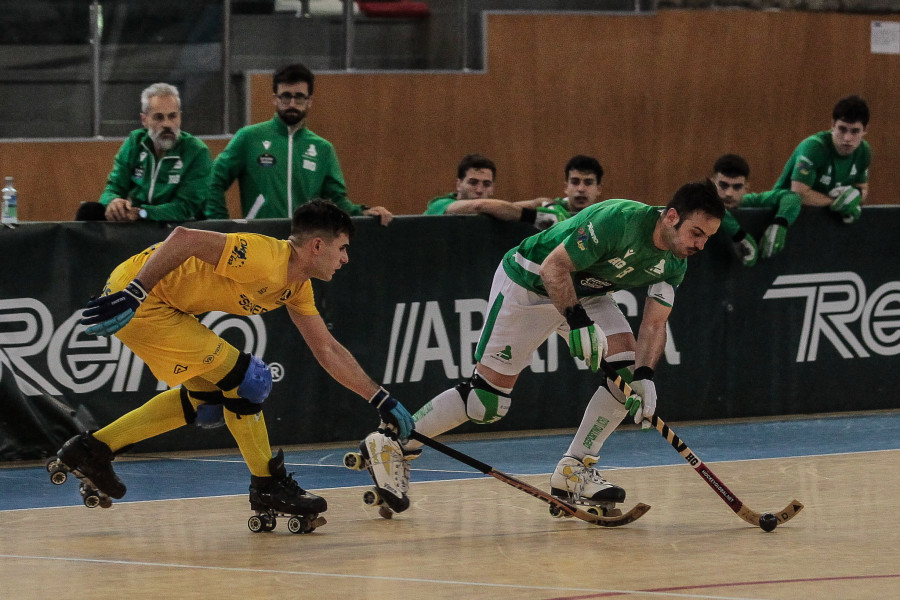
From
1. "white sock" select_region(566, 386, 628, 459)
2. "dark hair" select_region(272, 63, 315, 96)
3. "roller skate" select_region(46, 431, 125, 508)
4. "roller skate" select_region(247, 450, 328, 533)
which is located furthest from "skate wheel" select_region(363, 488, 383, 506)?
"dark hair" select_region(272, 63, 315, 96)

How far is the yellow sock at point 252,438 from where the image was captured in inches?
257

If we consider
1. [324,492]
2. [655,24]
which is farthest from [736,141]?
[324,492]

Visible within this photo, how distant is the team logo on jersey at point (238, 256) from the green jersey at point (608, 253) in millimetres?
1499

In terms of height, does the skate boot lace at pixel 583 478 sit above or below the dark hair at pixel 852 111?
below

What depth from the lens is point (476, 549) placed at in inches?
244

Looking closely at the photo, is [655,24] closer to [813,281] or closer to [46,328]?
[813,281]

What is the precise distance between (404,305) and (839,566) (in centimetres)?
394

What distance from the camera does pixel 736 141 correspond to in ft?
45.1

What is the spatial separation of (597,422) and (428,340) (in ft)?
7.48

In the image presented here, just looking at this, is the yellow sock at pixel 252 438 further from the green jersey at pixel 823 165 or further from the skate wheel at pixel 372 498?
the green jersey at pixel 823 165

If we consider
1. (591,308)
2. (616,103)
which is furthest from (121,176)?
(616,103)

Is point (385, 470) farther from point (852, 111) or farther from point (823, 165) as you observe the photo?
point (852, 111)

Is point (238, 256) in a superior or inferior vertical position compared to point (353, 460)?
superior

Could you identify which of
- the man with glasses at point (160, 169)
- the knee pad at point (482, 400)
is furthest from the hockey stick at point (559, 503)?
the man with glasses at point (160, 169)
